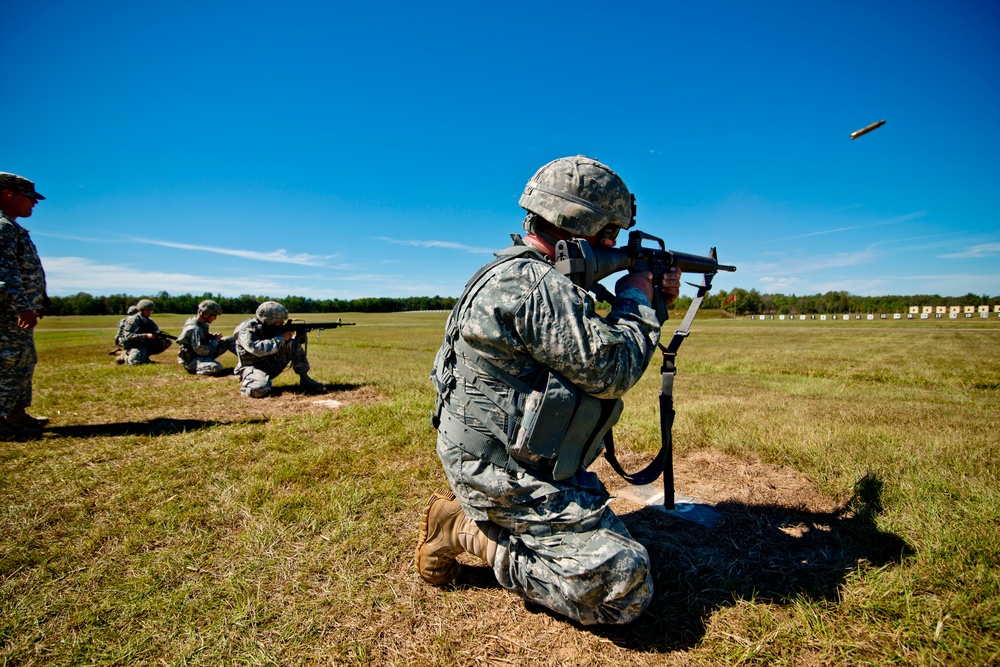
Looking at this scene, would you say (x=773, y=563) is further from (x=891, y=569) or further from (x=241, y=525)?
(x=241, y=525)

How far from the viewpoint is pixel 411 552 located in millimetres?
3119

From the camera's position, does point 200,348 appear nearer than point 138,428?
No

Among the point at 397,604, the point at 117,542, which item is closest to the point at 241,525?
the point at 117,542

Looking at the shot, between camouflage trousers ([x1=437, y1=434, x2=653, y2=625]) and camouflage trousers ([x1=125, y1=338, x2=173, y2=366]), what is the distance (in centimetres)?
1363

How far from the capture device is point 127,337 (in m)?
13.1

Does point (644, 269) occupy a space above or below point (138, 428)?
above

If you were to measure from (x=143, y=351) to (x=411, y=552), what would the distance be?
13600 mm

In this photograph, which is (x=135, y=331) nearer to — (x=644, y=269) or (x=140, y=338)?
(x=140, y=338)

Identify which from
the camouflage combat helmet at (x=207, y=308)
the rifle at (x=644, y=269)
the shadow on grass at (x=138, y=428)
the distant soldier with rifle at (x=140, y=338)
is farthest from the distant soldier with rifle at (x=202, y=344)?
the rifle at (x=644, y=269)

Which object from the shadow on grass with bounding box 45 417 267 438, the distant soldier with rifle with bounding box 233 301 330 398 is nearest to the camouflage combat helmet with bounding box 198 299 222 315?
the distant soldier with rifle with bounding box 233 301 330 398

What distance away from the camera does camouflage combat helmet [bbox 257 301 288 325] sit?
909cm

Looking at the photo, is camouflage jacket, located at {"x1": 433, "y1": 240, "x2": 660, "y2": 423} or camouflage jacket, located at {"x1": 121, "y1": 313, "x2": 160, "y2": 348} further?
camouflage jacket, located at {"x1": 121, "y1": 313, "x2": 160, "y2": 348}

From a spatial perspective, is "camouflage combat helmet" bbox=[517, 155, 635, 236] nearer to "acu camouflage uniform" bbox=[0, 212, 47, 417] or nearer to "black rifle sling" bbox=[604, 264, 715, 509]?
"black rifle sling" bbox=[604, 264, 715, 509]

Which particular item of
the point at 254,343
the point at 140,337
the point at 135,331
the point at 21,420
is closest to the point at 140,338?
the point at 140,337
